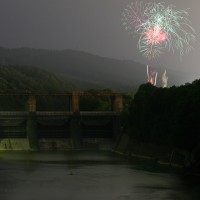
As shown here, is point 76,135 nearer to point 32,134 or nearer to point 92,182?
point 32,134

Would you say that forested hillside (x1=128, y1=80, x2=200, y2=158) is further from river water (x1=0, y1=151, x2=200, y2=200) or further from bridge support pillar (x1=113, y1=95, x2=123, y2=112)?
bridge support pillar (x1=113, y1=95, x2=123, y2=112)

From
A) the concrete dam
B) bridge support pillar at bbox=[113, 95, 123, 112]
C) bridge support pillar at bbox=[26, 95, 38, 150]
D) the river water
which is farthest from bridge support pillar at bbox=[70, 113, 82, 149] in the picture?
the river water

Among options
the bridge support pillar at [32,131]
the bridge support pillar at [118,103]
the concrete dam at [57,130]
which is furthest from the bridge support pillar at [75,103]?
the bridge support pillar at [32,131]

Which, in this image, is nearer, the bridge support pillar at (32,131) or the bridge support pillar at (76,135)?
the bridge support pillar at (32,131)

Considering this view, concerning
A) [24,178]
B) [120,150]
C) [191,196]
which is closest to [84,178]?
[24,178]

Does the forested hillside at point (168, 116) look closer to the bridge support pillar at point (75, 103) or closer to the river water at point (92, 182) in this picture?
the river water at point (92, 182)

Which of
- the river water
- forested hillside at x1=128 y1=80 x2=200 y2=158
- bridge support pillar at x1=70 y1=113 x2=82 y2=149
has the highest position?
forested hillside at x1=128 y1=80 x2=200 y2=158

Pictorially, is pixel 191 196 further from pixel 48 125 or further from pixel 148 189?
pixel 48 125

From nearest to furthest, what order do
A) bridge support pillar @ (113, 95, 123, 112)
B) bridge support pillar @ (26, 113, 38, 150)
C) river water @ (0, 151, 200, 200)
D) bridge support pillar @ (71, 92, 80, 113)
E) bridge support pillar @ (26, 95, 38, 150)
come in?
river water @ (0, 151, 200, 200), bridge support pillar @ (26, 113, 38, 150), bridge support pillar @ (26, 95, 38, 150), bridge support pillar @ (71, 92, 80, 113), bridge support pillar @ (113, 95, 123, 112)
